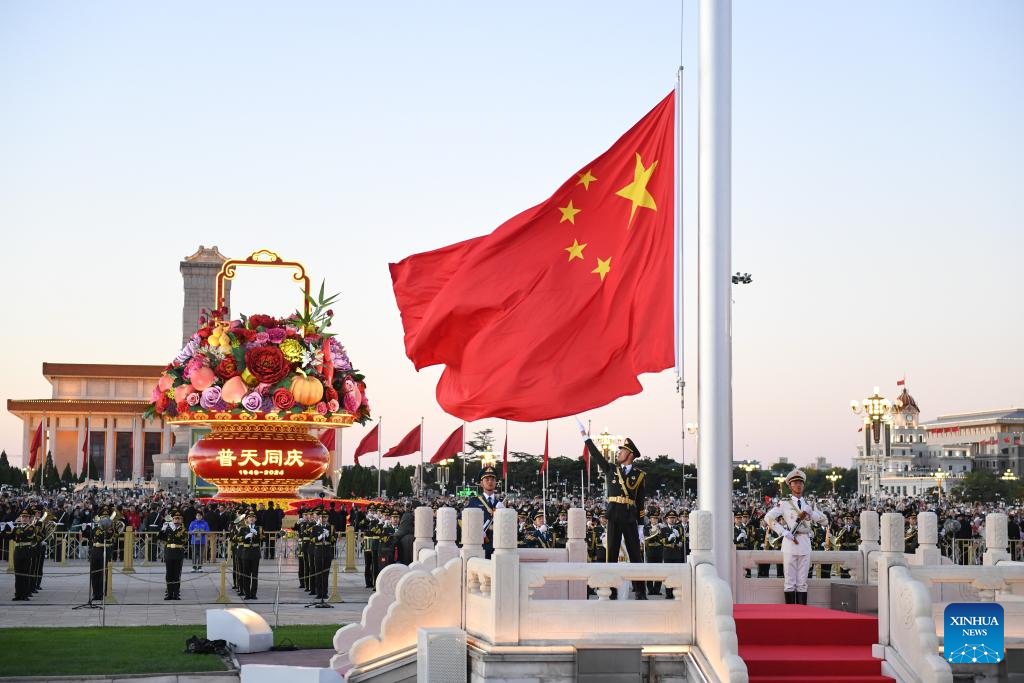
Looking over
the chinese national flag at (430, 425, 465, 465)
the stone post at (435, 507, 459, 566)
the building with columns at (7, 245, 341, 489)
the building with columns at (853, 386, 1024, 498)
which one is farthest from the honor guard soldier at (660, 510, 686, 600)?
the building with columns at (853, 386, 1024, 498)

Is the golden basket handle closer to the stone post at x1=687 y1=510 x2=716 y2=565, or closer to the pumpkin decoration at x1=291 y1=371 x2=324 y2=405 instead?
the pumpkin decoration at x1=291 y1=371 x2=324 y2=405

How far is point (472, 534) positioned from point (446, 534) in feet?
4.05

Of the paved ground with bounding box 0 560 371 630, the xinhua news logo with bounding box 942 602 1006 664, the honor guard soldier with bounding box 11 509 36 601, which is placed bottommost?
the paved ground with bounding box 0 560 371 630

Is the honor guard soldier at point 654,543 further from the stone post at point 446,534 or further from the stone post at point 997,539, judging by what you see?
the stone post at point 997,539

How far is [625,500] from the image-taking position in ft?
44.3

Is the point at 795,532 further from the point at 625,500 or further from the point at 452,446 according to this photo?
the point at 452,446

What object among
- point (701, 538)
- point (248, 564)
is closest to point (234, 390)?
point (248, 564)

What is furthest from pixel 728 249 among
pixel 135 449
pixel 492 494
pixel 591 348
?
pixel 135 449

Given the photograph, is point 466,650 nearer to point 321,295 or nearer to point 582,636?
point 582,636

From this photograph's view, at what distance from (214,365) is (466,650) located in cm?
1056

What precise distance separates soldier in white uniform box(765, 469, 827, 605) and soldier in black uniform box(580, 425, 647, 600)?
1.37 meters

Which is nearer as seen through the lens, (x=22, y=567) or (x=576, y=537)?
(x=576, y=537)

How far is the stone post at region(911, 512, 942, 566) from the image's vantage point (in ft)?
35.1

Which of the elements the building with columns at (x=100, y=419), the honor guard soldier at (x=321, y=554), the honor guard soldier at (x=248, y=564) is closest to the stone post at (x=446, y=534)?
the honor guard soldier at (x=321, y=554)
